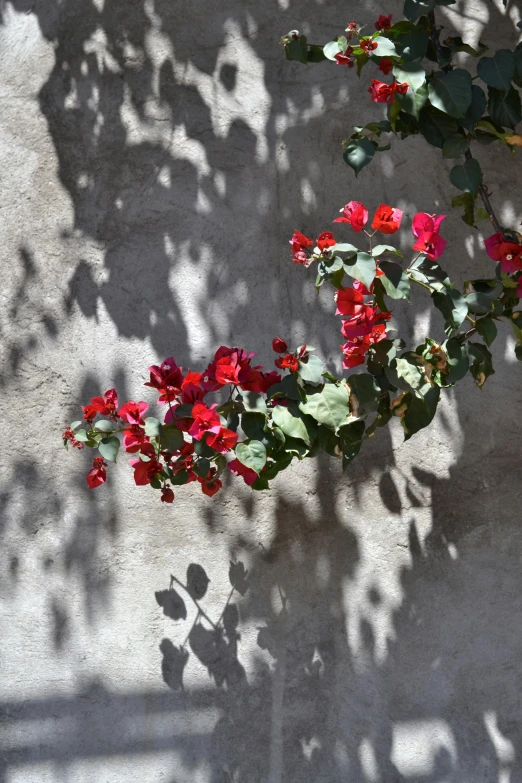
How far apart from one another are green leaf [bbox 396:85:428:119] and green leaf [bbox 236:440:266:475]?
108 centimetres

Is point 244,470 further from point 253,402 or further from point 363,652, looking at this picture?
point 363,652

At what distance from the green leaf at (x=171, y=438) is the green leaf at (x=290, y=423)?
299mm

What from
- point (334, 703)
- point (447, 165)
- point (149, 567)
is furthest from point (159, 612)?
point (447, 165)

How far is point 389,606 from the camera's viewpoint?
289 cm

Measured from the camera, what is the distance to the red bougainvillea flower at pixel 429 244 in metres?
2.27

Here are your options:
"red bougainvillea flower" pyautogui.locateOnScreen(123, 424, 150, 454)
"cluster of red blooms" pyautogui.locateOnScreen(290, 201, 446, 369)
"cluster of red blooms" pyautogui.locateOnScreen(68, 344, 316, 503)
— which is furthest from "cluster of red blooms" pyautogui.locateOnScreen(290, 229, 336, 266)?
"red bougainvillea flower" pyautogui.locateOnScreen(123, 424, 150, 454)

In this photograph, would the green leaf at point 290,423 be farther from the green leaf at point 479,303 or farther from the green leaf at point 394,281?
Answer: the green leaf at point 479,303

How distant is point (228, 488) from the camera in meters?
2.95

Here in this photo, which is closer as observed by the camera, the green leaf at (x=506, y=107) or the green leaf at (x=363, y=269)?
the green leaf at (x=363, y=269)

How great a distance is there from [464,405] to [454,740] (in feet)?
3.95

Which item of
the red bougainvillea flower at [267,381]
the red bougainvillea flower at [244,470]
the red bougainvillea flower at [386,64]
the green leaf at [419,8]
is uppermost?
the green leaf at [419,8]

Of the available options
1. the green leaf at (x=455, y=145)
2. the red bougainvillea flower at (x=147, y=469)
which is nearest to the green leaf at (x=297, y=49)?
the green leaf at (x=455, y=145)

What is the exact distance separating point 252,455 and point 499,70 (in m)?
1.37

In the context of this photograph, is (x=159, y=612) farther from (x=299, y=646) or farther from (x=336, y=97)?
(x=336, y=97)
